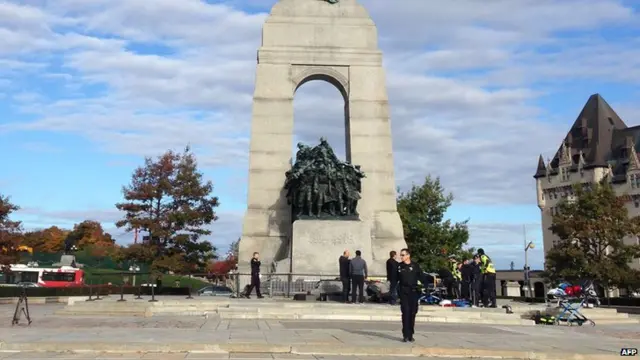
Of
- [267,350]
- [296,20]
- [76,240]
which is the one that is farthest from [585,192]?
[76,240]

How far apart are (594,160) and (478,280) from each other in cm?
6867

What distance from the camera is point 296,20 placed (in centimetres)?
2791

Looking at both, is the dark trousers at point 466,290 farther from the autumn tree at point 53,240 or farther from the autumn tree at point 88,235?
the autumn tree at point 88,235

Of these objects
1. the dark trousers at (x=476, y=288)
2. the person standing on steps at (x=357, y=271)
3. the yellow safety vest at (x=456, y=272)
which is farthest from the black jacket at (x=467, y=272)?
the person standing on steps at (x=357, y=271)

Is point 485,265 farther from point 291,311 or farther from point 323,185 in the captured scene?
point 323,185

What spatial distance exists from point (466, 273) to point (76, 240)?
89.4m

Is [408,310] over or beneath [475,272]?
beneath

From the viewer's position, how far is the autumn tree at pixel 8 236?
34.7 metres

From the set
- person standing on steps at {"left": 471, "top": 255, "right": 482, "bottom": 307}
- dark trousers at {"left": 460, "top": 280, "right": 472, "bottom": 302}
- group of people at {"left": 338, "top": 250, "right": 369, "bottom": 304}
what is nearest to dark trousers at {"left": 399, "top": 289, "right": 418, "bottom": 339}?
group of people at {"left": 338, "top": 250, "right": 369, "bottom": 304}

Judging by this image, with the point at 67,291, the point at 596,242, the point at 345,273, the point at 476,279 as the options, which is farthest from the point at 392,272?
the point at 596,242

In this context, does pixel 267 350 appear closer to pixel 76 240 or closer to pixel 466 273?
pixel 466 273

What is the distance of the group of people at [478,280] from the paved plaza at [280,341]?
3649 mm

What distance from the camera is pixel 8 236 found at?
34.8 metres

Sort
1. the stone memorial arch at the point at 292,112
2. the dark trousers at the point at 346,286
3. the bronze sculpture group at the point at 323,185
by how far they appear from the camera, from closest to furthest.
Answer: the dark trousers at the point at 346,286, the bronze sculpture group at the point at 323,185, the stone memorial arch at the point at 292,112
